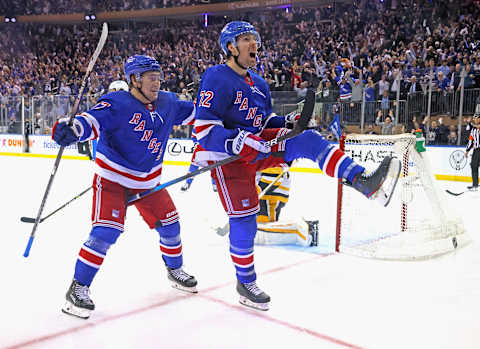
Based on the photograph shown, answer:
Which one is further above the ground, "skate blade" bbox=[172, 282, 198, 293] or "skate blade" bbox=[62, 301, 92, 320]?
"skate blade" bbox=[62, 301, 92, 320]

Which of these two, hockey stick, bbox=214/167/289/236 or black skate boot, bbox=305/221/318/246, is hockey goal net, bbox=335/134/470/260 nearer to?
black skate boot, bbox=305/221/318/246

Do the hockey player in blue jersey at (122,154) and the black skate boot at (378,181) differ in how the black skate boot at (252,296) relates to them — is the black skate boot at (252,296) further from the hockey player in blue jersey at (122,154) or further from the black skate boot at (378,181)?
the black skate boot at (378,181)

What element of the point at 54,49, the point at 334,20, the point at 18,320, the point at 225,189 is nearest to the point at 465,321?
the point at 225,189

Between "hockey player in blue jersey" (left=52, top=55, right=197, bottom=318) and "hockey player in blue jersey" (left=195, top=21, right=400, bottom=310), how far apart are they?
0.26 metres

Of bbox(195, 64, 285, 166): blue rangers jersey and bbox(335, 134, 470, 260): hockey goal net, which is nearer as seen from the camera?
bbox(195, 64, 285, 166): blue rangers jersey

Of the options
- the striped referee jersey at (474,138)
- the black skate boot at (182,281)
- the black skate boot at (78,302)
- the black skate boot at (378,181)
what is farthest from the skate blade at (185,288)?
the striped referee jersey at (474,138)

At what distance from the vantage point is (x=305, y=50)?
13.8 m

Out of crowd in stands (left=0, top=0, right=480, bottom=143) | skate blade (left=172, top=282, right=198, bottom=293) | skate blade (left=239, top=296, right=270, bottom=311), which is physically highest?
crowd in stands (left=0, top=0, right=480, bottom=143)

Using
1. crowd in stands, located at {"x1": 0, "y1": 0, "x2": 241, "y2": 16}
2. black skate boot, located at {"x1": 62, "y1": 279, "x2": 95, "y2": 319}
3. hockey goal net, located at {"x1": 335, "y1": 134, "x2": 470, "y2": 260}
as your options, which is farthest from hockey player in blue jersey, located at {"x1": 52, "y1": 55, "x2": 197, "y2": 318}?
crowd in stands, located at {"x1": 0, "y1": 0, "x2": 241, "y2": 16}

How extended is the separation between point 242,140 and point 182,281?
0.98 m

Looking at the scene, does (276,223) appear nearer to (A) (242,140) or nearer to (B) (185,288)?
(B) (185,288)

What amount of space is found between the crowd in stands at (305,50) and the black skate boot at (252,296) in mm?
5331

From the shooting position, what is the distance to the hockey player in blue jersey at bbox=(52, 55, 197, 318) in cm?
238

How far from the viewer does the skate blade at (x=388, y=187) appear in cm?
211
